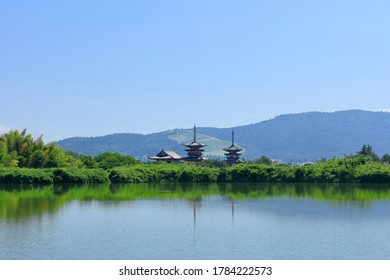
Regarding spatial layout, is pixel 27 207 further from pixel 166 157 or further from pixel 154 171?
pixel 166 157

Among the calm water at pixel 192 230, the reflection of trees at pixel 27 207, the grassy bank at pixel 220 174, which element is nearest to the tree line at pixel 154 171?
the grassy bank at pixel 220 174

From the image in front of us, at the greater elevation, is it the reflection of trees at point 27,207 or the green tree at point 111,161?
the green tree at point 111,161

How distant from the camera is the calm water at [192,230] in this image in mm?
11992

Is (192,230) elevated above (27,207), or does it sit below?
below

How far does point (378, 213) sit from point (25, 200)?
12.4 m

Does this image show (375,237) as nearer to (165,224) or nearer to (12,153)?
(165,224)

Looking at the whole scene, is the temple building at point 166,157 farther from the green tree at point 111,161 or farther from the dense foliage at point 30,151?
the dense foliage at point 30,151

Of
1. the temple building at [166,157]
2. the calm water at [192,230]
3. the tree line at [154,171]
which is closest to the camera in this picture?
the calm water at [192,230]

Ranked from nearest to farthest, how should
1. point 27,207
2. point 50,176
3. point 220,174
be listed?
1. point 27,207
2. point 50,176
3. point 220,174

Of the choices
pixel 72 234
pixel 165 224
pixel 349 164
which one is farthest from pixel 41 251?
pixel 349 164

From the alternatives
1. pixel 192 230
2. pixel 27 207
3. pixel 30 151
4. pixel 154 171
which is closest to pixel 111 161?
pixel 154 171

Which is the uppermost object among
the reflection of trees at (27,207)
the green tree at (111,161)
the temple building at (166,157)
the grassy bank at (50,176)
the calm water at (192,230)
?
the temple building at (166,157)

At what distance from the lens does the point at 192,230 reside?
50.3 ft
